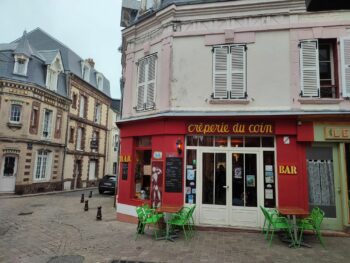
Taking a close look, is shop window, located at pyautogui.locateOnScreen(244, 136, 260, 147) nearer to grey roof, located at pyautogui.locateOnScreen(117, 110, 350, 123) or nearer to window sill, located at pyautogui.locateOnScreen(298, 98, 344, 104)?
grey roof, located at pyautogui.locateOnScreen(117, 110, 350, 123)

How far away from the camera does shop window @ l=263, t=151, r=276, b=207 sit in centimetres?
781

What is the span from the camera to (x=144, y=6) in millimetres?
10719

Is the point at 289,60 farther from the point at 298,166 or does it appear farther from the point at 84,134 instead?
the point at 84,134

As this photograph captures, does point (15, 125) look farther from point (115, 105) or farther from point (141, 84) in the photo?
point (115, 105)

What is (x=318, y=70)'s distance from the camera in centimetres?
811

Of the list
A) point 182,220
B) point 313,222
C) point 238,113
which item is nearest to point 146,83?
point 238,113

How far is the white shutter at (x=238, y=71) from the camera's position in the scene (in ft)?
27.4

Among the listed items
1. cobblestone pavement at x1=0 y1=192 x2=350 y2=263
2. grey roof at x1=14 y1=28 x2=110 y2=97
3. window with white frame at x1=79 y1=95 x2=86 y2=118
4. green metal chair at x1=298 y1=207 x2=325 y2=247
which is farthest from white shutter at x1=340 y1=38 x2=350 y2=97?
window with white frame at x1=79 y1=95 x2=86 y2=118

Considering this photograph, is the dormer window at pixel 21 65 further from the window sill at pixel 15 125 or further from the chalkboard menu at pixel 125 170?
the chalkboard menu at pixel 125 170

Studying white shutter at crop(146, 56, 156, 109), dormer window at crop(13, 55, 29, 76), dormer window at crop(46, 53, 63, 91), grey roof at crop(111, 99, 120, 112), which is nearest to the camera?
white shutter at crop(146, 56, 156, 109)

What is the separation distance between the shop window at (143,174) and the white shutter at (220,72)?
2977mm

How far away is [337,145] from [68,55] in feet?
74.1

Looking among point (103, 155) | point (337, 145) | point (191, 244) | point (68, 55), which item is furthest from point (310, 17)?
point (103, 155)

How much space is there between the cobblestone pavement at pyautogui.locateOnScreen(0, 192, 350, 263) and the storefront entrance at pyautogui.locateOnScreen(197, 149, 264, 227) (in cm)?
52
